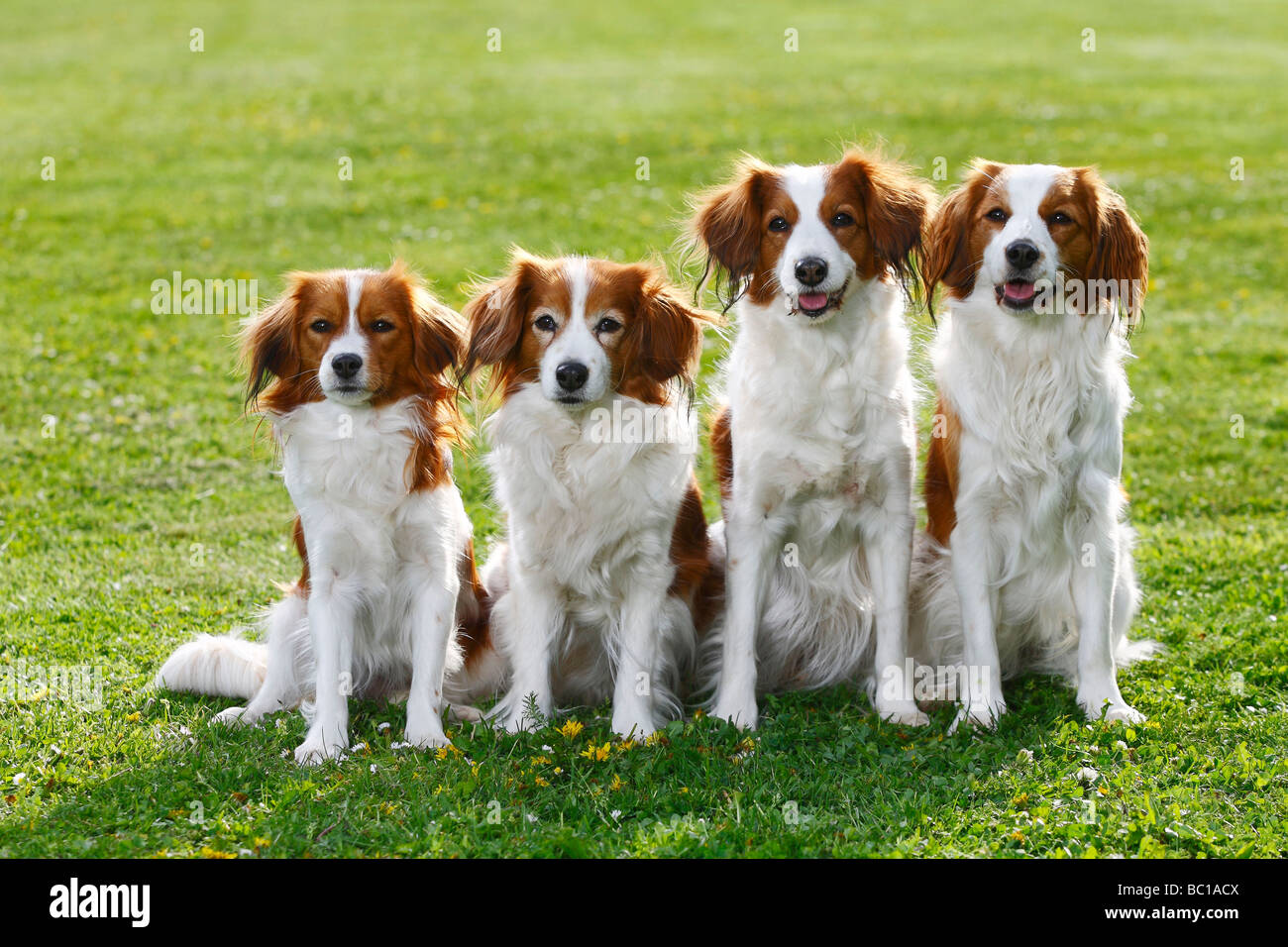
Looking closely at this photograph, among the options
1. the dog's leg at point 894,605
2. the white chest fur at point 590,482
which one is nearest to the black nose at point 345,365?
the white chest fur at point 590,482

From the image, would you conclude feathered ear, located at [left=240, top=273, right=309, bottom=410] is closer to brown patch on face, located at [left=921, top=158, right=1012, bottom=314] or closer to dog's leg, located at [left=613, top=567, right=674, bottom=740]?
dog's leg, located at [left=613, top=567, right=674, bottom=740]

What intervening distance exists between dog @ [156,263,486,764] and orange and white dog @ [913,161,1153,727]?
1974 millimetres

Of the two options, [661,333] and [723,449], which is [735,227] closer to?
[661,333]

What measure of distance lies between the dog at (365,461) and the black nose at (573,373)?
0.56 metres

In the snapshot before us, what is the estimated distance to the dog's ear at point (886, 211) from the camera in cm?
500

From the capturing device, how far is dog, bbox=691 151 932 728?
499 centimetres

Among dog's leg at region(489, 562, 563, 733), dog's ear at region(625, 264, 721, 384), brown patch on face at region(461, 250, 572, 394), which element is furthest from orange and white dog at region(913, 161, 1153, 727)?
dog's leg at region(489, 562, 563, 733)

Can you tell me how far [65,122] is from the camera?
18.7 metres

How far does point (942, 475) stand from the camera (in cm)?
545

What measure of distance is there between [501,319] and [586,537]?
89cm

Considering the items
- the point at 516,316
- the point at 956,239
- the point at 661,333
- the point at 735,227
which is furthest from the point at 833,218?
the point at 516,316

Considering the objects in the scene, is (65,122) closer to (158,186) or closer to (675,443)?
(158,186)

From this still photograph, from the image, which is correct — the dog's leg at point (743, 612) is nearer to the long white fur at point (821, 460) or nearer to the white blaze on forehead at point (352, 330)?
the long white fur at point (821, 460)

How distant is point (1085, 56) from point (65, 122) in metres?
16.4
